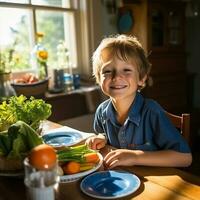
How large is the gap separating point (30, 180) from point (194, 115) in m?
3.06

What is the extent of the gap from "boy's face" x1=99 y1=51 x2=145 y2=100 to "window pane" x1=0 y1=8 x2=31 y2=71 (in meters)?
1.39

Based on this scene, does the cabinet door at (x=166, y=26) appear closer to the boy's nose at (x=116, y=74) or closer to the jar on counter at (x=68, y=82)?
the jar on counter at (x=68, y=82)

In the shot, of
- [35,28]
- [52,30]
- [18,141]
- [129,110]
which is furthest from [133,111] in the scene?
[52,30]

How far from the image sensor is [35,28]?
98.7 inches

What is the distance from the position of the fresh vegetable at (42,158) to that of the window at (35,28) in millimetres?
1865

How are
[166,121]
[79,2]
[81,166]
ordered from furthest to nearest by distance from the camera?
1. [79,2]
2. [166,121]
3. [81,166]

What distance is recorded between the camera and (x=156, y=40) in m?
3.05

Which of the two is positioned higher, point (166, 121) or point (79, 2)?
point (79, 2)

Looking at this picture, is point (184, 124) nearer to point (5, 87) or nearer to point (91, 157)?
point (91, 157)

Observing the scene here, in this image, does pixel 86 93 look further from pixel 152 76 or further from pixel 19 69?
pixel 152 76

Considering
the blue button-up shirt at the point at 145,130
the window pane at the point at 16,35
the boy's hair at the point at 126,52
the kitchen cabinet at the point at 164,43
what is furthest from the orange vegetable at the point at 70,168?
the kitchen cabinet at the point at 164,43

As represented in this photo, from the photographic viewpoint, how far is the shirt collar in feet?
3.67

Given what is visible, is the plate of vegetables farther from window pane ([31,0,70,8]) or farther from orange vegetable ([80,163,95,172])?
window pane ([31,0,70,8])

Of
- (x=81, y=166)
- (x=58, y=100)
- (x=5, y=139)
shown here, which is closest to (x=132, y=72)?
(x=81, y=166)
